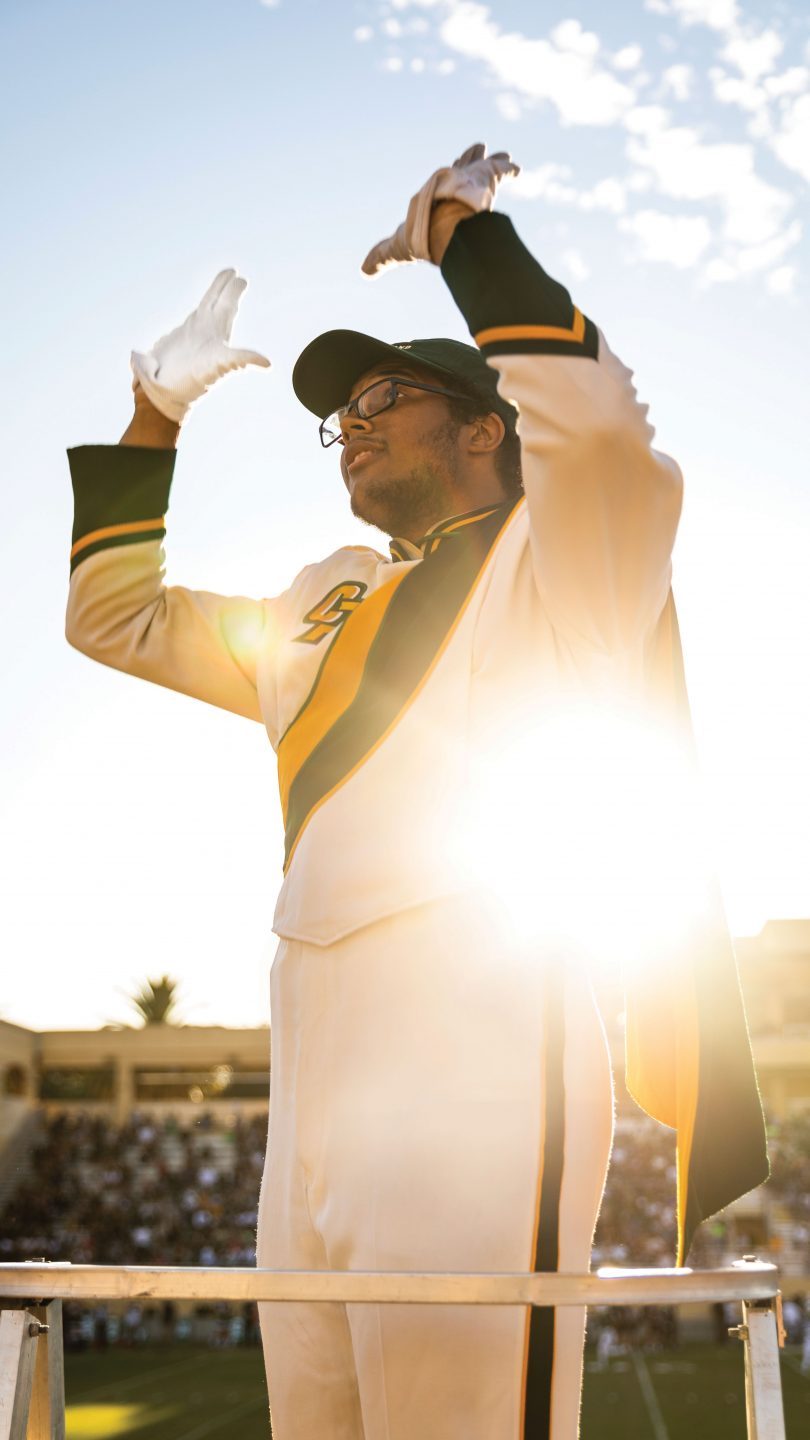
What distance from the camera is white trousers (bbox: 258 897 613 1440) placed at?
1.51 meters

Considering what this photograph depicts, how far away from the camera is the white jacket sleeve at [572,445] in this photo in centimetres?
154

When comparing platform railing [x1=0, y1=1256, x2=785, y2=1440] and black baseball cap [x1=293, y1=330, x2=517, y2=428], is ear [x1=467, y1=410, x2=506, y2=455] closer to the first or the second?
black baseball cap [x1=293, y1=330, x2=517, y2=428]

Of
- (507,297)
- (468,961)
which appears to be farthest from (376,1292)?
(507,297)

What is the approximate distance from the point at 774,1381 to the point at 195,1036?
35991 mm

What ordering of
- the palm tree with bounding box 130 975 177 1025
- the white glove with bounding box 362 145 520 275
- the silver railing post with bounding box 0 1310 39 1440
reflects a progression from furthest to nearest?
the palm tree with bounding box 130 975 177 1025 < the white glove with bounding box 362 145 520 275 < the silver railing post with bounding box 0 1310 39 1440

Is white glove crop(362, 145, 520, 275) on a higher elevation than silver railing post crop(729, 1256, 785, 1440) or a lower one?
higher

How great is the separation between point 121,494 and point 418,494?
0.45 m

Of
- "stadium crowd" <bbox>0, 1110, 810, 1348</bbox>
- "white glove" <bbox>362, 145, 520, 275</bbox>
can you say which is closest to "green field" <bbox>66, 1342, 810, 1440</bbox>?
"stadium crowd" <bbox>0, 1110, 810, 1348</bbox>

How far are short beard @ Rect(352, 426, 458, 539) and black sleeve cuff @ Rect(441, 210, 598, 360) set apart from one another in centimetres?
49

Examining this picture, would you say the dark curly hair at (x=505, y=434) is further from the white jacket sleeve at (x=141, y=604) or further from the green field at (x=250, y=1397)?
the green field at (x=250, y=1397)

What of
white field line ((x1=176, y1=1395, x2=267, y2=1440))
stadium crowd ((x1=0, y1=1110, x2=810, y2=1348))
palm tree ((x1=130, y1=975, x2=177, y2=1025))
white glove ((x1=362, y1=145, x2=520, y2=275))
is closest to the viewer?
white glove ((x1=362, y1=145, x2=520, y2=275))

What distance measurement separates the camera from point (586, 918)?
1.75 m

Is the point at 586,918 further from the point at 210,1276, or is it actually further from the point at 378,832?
the point at 210,1276

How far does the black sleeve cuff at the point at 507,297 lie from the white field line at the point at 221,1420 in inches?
602
